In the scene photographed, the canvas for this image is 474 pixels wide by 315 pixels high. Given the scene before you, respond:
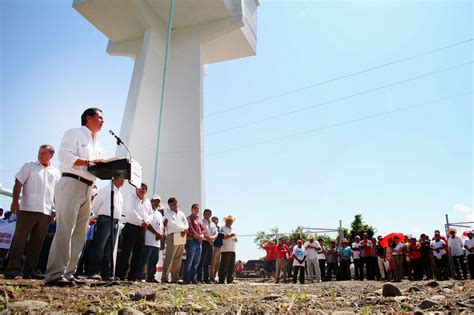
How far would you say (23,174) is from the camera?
5133mm

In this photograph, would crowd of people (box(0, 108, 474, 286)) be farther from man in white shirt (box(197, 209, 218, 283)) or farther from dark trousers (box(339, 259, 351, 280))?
dark trousers (box(339, 259, 351, 280))

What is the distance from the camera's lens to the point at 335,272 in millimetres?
14578

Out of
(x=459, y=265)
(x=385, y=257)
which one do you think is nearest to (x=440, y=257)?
(x=459, y=265)

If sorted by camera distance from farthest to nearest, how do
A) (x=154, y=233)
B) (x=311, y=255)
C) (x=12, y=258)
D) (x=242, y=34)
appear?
(x=242, y=34) < (x=311, y=255) < (x=154, y=233) < (x=12, y=258)

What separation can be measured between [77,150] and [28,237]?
218 centimetres

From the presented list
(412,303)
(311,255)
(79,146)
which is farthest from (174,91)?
(412,303)

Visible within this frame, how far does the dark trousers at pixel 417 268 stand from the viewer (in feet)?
40.2

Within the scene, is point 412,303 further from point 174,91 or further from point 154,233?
point 174,91

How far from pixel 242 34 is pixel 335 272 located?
1052cm

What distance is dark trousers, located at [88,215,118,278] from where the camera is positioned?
511 centimetres

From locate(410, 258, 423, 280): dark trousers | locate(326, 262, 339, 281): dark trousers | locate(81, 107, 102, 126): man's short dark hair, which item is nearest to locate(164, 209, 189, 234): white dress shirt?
locate(81, 107, 102, 126): man's short dark hair

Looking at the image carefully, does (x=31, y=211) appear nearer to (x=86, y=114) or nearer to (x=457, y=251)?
(x=86, y=114)

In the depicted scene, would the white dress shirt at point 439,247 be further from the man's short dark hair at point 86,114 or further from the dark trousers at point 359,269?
the man's short dark hair at point 86,114

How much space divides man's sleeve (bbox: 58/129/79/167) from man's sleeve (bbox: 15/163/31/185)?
6.05 feet
